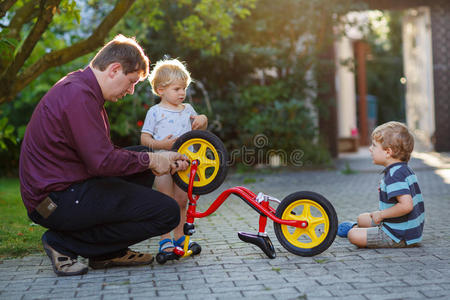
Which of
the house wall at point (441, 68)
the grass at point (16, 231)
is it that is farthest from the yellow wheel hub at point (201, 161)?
the house wall at point (441, 68)

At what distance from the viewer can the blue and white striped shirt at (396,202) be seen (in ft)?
13.9

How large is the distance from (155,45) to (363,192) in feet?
19.4

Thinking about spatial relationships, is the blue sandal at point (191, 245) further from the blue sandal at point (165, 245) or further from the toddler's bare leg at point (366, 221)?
the toddler's bare leg at point (366, 221)

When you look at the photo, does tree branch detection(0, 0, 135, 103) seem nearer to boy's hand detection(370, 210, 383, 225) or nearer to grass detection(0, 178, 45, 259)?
grass detection(0, 178, 45, 259)

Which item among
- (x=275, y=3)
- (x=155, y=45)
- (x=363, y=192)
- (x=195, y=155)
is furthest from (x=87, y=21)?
(x=195, y=155)

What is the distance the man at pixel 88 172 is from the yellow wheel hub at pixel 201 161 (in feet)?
0.65

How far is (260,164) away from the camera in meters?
12.5

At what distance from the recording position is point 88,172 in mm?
3803

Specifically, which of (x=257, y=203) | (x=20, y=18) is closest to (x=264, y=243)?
(x=257, y=203)

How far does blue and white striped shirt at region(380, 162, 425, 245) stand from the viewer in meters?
4.23

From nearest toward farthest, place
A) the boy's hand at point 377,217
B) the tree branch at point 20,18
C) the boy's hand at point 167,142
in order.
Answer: the boy's hand at point 377,217, the boy's hand at point 167,142, the tree branch at point 20,18

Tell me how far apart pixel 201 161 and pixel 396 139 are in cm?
147

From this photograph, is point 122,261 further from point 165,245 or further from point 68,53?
point 68,53

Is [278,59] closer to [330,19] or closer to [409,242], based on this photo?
[330,19]
